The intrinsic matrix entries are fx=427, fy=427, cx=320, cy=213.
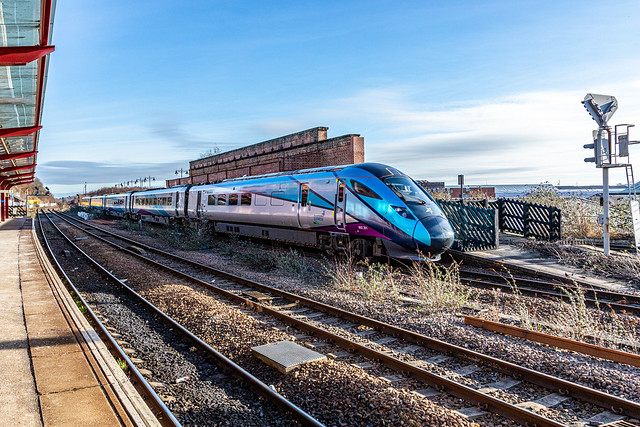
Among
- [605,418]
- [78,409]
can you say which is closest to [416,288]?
[605,418]

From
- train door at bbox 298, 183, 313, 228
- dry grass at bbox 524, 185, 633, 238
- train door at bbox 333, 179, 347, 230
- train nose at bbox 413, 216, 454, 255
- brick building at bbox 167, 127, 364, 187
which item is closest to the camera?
train nose at bbox 413, 216, 454, 255

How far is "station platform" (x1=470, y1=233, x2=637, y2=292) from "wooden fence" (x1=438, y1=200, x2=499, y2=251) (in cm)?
49

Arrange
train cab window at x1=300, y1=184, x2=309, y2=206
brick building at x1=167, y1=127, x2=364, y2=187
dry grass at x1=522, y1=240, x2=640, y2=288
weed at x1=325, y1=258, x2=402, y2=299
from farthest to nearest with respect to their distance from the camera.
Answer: brick building at x1=167, y1=127, x2=364, y2=187
train cab window at x1=300, y1=184, x2=309, y2=206
dry grass at x1=522, y1=240, x2=640, y2=288
weed at x1=325, y1=258, x2=402, y2=299

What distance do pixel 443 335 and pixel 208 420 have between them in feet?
13.0

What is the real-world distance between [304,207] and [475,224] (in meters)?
6.68

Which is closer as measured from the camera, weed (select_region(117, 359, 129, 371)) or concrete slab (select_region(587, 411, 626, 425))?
concrete slab (select_region(587, 411, 626, 425))

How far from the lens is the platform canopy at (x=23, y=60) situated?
7988 millimetres

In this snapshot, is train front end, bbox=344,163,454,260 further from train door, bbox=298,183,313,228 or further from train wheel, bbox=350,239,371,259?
train door, bbox=298,183,313,228

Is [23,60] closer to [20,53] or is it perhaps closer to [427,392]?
[20,53]

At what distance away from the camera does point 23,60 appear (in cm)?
845

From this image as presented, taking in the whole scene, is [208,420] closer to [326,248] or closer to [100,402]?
[100,402]

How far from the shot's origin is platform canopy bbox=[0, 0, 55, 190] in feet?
26.2

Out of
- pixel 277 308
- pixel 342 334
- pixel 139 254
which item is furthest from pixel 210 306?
pixel 139 254

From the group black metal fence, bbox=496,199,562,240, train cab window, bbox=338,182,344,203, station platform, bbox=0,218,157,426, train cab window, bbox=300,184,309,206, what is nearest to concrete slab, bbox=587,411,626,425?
station platform, bbox=0,218,157,426
